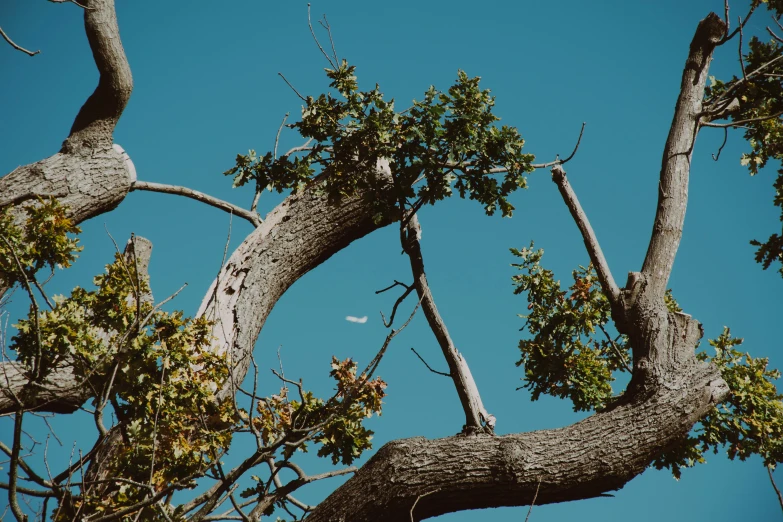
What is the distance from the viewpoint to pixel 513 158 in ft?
15.2

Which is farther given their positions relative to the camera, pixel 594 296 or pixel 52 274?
pixel 594 296

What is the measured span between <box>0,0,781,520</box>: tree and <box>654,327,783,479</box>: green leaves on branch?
0.02m

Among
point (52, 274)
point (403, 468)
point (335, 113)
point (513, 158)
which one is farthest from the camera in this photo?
point (335, 113)

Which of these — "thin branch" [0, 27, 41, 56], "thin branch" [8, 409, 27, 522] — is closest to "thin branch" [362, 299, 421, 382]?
"thin branch" [8, 409, 27, 522]

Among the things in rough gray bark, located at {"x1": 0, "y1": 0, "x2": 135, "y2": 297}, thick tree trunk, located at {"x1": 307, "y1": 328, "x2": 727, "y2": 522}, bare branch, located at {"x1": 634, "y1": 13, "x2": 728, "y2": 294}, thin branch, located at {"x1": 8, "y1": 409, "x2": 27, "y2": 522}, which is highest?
rough gray bark, located at {"x1": 0, "y1": 0, "x2": 135, "y2": 297}

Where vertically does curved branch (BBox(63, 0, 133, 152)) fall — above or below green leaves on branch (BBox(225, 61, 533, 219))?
above

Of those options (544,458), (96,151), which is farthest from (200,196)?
(544,458)

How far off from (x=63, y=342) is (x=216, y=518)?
122 cm

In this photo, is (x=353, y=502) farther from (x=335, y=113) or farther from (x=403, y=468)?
(x=335, y=113)

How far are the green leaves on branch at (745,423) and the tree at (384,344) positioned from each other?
0.08 feet

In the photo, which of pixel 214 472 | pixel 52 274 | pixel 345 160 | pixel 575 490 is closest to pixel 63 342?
pixel 52 274

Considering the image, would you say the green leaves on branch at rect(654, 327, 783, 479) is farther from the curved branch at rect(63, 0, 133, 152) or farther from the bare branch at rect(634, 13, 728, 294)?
the curved branch at rect(63, 0, 133, 152)

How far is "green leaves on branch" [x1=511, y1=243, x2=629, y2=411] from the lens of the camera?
5.69 meters

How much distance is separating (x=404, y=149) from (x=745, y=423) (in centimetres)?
377
